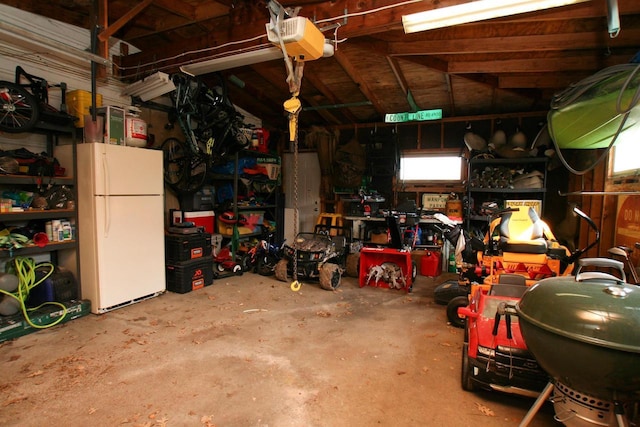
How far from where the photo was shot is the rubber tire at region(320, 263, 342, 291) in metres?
4.43

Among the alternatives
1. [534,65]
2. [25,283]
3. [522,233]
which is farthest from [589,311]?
[25,283]

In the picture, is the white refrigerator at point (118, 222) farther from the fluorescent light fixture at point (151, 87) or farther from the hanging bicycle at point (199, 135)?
the fluorescent light fixture at point (151, 87)

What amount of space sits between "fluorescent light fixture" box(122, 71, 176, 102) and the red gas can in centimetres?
443

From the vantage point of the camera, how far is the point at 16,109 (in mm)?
3113

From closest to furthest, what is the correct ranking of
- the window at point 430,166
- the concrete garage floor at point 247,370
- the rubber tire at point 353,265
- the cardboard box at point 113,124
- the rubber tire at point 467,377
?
1. the concrete garage floor at point 247,370
2. the rubber tire at point 467,377
3. the cardboard box at point 113,124
4. the rubber tire at point 353,265
5. the window at point 430,166

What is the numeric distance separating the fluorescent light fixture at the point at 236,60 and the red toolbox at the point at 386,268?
2.76 meters

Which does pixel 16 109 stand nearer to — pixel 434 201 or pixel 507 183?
pixel 434 201

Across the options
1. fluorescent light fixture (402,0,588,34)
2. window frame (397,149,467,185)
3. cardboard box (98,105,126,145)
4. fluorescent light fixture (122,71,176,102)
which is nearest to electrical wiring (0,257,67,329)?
cardboard box (98,105,126,145)

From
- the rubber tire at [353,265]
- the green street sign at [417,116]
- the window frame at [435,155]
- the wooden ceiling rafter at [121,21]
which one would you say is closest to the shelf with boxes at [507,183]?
the window frame at [435,155]

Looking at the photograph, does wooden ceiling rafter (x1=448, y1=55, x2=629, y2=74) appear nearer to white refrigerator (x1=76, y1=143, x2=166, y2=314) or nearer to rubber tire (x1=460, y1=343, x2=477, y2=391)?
rubber tire (x1=460, y1=343, x2=477, y2=391)

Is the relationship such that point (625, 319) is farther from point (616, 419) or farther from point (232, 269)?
point (232, 269)

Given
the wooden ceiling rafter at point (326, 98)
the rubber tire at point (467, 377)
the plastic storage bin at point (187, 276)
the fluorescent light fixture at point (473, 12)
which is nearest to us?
the rubber tire at point (467, 377)

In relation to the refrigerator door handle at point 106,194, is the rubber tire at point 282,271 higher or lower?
lower

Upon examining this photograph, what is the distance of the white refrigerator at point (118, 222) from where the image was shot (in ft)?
11.5
